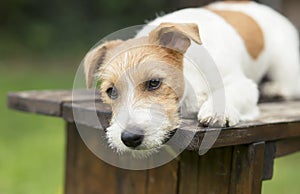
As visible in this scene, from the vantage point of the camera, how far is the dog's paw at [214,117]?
252 centimetres

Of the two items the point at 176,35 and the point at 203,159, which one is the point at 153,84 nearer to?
the point at 176,35

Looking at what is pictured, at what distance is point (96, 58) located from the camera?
2789 millimetres

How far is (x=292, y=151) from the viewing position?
314cm

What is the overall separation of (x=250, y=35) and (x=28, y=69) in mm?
7683

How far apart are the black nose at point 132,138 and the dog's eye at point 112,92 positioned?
0.90 ft

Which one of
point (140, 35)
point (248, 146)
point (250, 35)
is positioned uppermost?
point (250, 35)

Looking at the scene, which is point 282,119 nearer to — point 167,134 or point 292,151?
point 292,151

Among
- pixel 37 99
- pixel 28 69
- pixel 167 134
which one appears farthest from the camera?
pixel 28 69

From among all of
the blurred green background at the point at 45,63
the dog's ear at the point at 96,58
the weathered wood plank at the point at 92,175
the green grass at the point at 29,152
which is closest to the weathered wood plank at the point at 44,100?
the weathered wood plank at the point at 92,175

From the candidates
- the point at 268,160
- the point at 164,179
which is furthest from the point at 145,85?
the point at 268,160

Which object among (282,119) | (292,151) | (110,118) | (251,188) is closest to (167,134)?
(110,118)

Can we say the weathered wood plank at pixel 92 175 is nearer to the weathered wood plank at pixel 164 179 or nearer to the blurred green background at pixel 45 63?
the weathered wood plank at pixel 164 179

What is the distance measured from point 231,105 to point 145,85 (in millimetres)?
464

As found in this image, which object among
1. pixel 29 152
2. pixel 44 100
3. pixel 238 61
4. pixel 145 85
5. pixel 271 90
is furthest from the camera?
pixel 29 152
